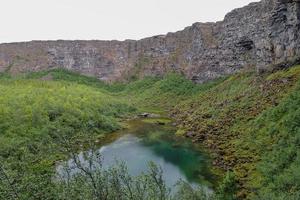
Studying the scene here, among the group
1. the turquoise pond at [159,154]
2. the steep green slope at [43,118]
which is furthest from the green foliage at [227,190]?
the steep green slope at [43,118]

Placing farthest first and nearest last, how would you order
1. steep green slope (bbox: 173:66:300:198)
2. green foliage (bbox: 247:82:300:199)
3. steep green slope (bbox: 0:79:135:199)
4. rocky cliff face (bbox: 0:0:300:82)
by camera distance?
1. rocky cliff face (bbox: 0:0:300:82)
2. steep green slope (bbox: 0:79:135:199)
3. steep green slope (bbox: 173:66:300:198)
4. green foliage (bbox: 247:82:300:199)

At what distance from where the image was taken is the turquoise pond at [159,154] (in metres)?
63.3

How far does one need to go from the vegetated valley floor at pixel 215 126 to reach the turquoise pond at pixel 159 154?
126 inches

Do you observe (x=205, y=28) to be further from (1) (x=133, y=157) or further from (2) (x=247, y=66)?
(1) (x=133, y=157)

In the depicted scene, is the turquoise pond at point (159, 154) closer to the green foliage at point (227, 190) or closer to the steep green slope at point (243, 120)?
the steep green slope at point (243, 120)

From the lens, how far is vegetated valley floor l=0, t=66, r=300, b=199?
46828 millimetres

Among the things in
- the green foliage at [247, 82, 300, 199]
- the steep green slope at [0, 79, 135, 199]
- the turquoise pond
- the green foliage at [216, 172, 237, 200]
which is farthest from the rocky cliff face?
the green foliage at [216, 172, 237, 200]

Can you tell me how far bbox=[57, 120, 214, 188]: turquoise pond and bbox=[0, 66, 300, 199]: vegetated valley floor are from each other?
10.5ft

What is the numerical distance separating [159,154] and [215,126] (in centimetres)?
1946

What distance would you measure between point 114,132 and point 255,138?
135 ft

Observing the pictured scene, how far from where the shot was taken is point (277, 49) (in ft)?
359

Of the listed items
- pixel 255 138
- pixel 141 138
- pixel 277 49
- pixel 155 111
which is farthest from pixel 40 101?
pixel 277 49

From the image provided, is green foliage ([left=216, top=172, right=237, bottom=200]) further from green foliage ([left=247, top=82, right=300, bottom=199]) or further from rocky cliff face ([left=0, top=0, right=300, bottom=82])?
rocky cliff face ([left=0, top=0, right=300, bottom=82])

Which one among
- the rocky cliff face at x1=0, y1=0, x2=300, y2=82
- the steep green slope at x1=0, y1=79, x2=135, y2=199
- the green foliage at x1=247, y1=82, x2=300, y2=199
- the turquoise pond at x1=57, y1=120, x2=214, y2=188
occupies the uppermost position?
the rocky cliff face at x1=0, y1=0, x2=300, y2=82
